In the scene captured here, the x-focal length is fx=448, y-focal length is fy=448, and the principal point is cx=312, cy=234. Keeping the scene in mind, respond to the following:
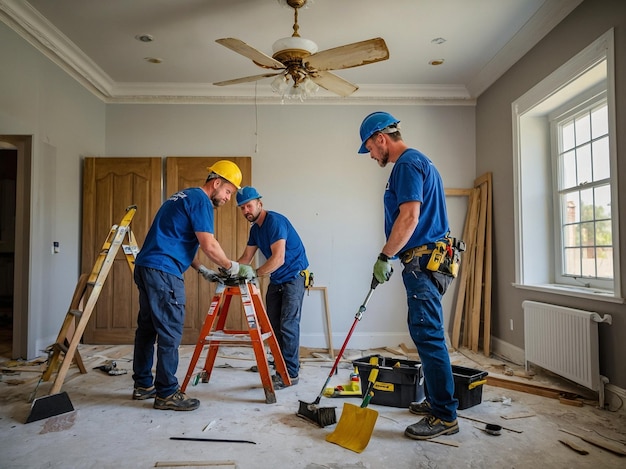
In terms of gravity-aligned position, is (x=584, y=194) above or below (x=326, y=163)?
below

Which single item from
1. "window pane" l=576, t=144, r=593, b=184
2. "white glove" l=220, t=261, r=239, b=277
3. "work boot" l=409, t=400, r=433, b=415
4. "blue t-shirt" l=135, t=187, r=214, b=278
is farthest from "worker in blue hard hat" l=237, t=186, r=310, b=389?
"window pane" l=576, t=144, r=593, b=184

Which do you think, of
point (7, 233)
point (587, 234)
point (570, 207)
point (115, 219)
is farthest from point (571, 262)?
point (7, 233)

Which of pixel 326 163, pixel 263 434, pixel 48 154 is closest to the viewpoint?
pixel 263 434

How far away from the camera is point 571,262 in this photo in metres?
3.91

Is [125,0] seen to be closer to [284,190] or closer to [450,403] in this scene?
[284,190]

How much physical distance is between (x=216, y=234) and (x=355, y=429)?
3281 millimetres

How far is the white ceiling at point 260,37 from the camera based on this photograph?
362cm

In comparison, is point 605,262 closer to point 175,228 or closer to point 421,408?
point 421,408

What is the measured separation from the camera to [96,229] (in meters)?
5.09

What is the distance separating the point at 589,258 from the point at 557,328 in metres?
0.68

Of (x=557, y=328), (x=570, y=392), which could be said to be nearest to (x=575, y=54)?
(x=557, y=328)

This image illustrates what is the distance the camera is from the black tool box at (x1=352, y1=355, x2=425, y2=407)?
2.81 m

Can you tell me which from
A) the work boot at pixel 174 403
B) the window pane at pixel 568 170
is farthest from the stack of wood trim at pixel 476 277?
the work boot at pixel 174 403

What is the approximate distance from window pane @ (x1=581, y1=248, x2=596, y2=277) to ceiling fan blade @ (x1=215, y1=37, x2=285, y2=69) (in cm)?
283
